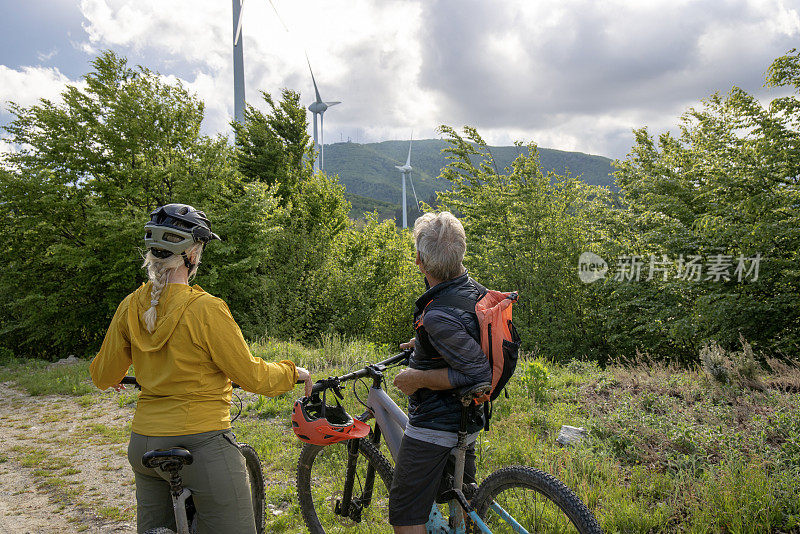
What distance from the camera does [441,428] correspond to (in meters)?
2.49

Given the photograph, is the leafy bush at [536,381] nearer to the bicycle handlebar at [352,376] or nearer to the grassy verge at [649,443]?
the grassy verge at [649,443]

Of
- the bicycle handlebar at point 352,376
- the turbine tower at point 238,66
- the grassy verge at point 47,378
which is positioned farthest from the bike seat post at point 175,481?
the turbine tower at point 238,66

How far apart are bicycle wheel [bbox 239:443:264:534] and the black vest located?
1.34 metres

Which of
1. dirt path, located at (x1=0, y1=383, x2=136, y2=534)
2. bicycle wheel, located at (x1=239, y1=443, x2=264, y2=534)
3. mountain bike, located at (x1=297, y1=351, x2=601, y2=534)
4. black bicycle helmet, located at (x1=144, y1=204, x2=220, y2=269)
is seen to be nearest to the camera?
black bicycle helmet, located at (x1=144, y1=204, x2=220, y2=269)

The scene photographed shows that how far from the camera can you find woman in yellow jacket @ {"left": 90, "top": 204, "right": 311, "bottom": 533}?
7.09ft

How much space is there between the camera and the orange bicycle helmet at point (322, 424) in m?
2.85

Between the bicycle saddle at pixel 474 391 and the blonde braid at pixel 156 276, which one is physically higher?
the blonde braid at pixel 156 276

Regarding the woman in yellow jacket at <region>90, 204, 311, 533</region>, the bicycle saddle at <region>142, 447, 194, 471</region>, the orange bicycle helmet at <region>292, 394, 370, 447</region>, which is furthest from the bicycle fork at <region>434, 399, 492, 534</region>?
the bicycle saddle at <region>142, 447, 194, 471</region>

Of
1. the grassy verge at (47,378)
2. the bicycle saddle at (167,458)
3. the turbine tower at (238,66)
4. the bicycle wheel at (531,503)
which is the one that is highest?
the turbine tower at (238,66)

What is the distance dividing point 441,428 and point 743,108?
14.6 metres

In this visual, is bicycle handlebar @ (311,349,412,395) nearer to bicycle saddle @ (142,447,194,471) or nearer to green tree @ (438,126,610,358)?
bicycle saddle @ (142,447,194,471)

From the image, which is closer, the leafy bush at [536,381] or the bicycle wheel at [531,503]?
the bicycle wheel at [531,503]

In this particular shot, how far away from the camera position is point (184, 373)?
2164 mm

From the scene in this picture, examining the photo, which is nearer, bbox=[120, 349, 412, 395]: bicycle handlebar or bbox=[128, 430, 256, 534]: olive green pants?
bbox=[128, 430, 256, 534]: olive green pants
